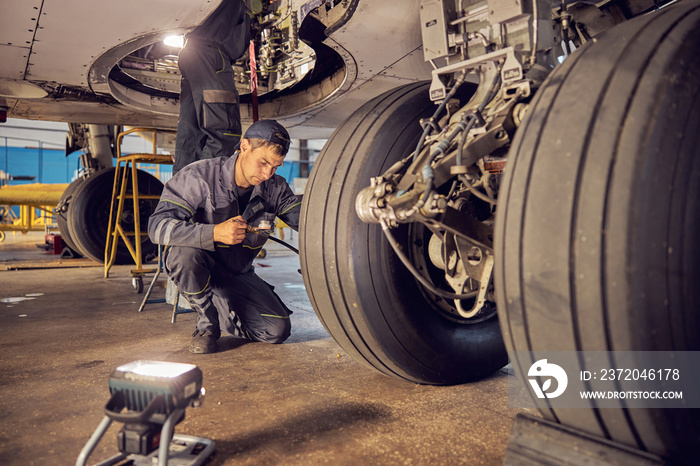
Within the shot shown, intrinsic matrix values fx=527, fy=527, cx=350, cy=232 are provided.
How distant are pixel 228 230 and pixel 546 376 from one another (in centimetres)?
125

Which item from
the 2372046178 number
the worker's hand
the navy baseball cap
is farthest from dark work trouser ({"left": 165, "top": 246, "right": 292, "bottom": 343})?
the 2372046178 number

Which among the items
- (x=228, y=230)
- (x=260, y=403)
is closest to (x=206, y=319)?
(x=228, y=230)

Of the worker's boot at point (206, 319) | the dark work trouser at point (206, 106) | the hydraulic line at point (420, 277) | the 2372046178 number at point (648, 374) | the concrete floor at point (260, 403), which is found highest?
the dark work trouser at point (206, 106)

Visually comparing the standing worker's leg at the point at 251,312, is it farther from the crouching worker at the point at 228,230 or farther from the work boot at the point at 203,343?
the work boot at the point at 203,343

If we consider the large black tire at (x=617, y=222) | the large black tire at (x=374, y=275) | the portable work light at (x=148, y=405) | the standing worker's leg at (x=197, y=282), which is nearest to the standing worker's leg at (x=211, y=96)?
the standing worker's leg at (x=197, y=282)

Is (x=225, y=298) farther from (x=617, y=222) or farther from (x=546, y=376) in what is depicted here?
(x=617, y=222)

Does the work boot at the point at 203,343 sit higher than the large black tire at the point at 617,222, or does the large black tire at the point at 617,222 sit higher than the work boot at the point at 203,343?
the large black tire at the point at 617,222

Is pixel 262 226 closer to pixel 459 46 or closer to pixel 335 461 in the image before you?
pixel 459 46

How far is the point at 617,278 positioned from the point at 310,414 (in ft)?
2.71

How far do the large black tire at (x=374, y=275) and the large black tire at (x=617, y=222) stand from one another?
0.47m

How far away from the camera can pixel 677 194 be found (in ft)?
2.61

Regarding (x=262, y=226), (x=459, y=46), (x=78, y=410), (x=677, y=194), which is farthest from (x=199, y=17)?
(x=677, y=194)

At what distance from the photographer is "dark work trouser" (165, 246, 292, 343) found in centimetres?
204

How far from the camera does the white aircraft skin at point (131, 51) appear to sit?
1918 millimetres
